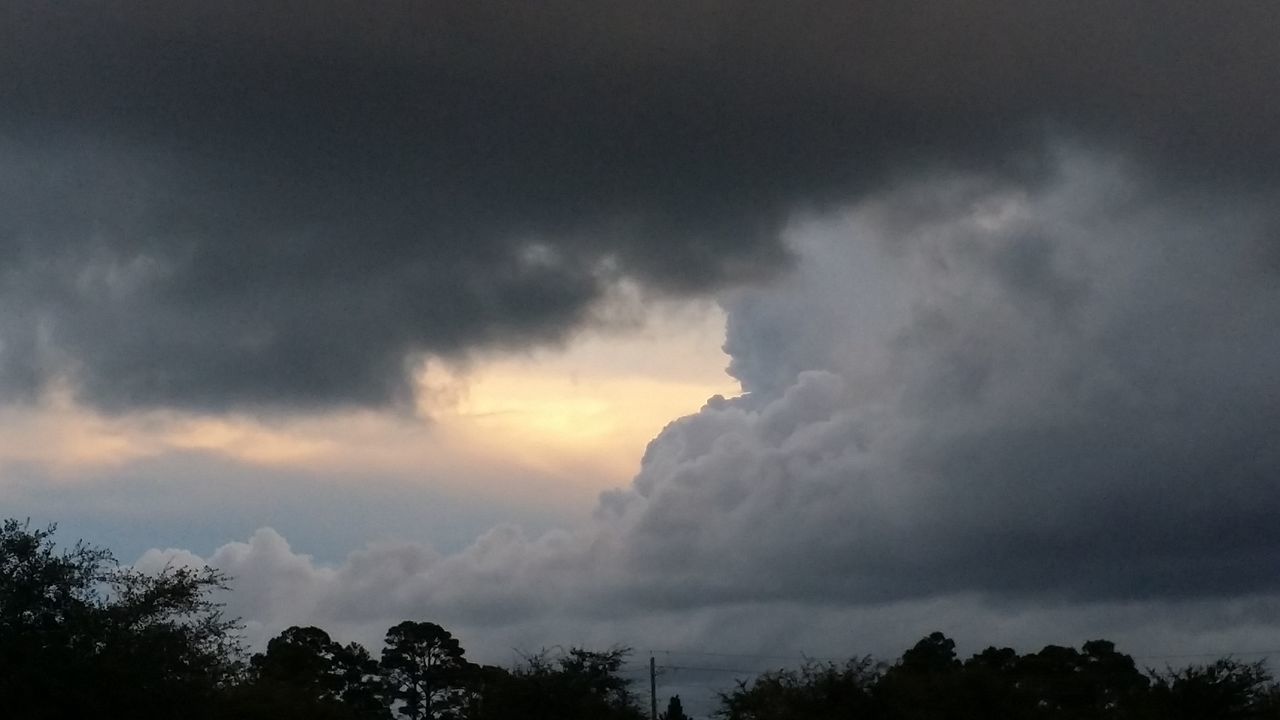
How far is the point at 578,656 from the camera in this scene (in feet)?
280

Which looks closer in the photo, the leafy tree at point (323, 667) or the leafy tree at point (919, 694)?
the leafy tree at point (919, 694)

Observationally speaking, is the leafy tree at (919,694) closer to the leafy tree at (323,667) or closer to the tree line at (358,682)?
the tree line at (358,682)

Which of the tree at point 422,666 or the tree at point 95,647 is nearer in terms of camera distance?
the tree at point 95,647

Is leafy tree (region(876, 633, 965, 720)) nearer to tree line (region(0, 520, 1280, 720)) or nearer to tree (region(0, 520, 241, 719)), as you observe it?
tree line (region(0, 520, 1280, 720))

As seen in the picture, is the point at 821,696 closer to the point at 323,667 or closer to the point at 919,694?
the point at 919,694

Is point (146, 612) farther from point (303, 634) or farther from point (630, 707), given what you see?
point (303, 634)

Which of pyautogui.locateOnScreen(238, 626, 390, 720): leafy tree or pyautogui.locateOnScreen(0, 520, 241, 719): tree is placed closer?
pyautogui.locateOnScreen(0, 520, 241, 719): tree

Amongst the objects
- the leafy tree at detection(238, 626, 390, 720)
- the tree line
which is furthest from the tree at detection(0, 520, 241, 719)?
the leafy tree at detection(238, 626, 390, 720)

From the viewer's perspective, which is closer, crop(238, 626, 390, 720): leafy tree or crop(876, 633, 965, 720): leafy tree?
crop(876, 633, 965, 720): leafy tree

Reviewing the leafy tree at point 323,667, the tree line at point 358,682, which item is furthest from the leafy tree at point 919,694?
the leafy tree at point 323,667

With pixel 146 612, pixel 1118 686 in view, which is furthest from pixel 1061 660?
pixel 146 612

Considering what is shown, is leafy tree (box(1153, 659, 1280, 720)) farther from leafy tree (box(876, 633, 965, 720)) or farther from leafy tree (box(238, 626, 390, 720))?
leafy tree (box(238, 626, 390, 720))

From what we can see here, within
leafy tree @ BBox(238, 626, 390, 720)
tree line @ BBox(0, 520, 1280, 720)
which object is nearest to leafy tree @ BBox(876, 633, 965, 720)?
tree line @ BBox(0, 520, 1280, 720)

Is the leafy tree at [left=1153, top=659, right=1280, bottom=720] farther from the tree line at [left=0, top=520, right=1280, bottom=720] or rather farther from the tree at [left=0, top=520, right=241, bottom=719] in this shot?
the tree at [left=0, top=520, right=241, bottom=719]
